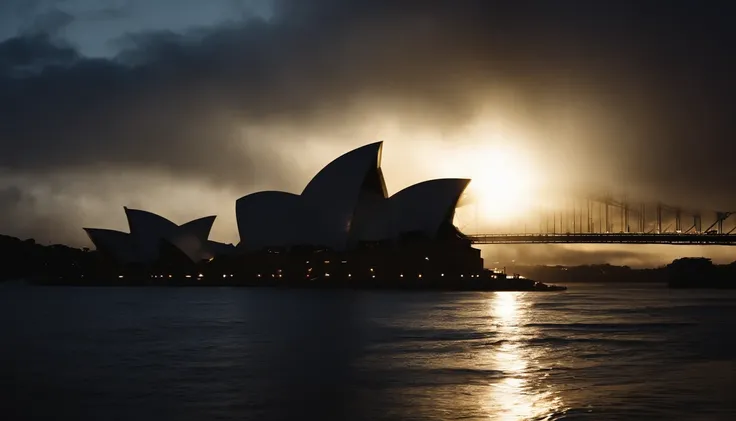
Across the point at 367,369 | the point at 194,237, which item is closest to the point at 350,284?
the point at 194,237

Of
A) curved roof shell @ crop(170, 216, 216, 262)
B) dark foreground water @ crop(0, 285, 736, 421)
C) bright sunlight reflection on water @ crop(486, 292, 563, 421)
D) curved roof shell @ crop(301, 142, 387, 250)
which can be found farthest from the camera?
curved roof shell @ crop(170, 216, 216, 262)

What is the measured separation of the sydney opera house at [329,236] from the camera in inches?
3118

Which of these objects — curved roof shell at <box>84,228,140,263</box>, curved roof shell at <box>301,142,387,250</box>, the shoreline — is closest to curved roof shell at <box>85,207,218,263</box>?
curved roof shell at <box>84,228,140,263</box>

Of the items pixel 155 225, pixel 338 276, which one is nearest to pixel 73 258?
pixel 155 225

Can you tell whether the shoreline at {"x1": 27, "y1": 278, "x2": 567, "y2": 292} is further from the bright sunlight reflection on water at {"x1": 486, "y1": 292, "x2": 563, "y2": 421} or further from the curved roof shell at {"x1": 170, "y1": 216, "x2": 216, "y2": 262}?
the bright sunlight reflection on water at {"x1": 486, "y1": 292, "x2": 563, "y2": 421}

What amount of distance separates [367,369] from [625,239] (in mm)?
79104

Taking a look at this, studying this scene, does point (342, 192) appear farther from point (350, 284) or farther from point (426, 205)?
point (350, 284)

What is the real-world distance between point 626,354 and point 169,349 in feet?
45.3

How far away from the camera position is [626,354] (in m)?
25.0

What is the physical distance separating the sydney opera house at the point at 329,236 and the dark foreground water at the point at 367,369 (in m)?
39.7

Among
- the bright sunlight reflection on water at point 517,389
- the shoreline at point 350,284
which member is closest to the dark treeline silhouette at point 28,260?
the shoreline at point 350,284

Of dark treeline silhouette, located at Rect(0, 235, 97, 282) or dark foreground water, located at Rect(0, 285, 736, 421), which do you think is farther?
dark treeline silhouette, located at Rect(0, 235, 97, 282)

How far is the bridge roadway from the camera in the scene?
94188 millimetres

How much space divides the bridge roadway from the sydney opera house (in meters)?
10.8
